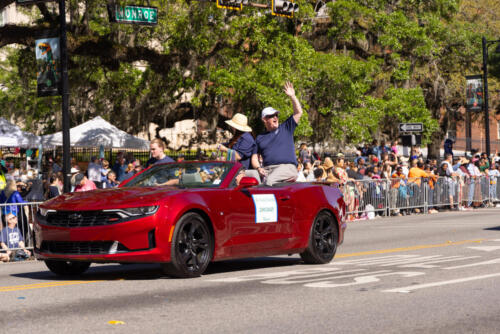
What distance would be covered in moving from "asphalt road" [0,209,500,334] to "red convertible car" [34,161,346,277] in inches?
11.3

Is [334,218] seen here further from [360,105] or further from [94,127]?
[360,105]

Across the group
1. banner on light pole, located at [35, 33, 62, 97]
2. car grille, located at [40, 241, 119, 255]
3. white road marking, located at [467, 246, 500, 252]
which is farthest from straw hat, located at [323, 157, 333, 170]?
car grille, located at [40, 241, 119, 255]

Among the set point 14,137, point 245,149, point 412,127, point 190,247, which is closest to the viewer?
point 190,247

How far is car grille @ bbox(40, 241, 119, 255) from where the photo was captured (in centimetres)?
922

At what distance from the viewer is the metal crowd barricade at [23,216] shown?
15.3 m

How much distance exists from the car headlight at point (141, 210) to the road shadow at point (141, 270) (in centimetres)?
104

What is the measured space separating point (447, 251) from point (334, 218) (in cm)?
231

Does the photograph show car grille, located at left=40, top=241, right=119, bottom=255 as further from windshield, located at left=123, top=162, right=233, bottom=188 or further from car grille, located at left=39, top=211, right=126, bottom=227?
windshield, located at left=123, top=162, right=233, bottom=188

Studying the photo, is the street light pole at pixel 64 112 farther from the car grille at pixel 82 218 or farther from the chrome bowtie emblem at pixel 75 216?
the chrome bowtie emblem at pixel 75 216

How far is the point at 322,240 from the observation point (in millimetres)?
11594

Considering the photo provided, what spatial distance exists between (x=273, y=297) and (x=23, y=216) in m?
8.54

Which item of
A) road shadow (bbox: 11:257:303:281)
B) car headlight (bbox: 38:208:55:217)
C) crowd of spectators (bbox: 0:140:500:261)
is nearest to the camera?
car headlight (bbox: 38:208:55:217)

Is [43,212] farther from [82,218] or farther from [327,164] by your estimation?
[327,164]

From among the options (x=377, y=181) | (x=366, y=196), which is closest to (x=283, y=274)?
(x=366, y=196)
